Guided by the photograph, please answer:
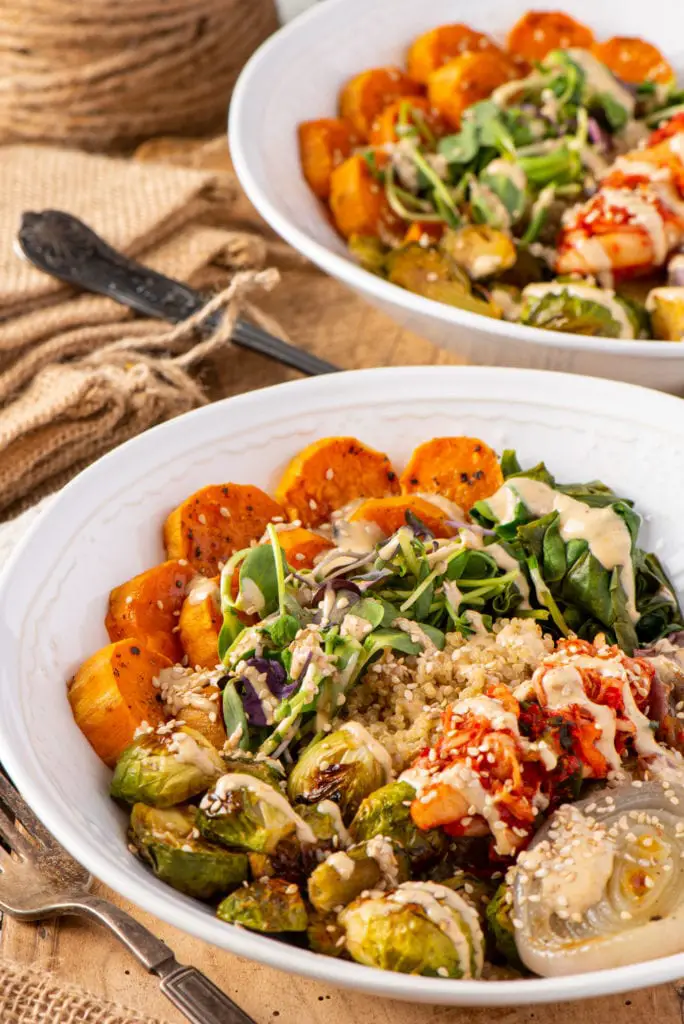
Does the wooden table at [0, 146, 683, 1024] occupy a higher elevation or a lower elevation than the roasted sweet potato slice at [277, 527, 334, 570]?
lower

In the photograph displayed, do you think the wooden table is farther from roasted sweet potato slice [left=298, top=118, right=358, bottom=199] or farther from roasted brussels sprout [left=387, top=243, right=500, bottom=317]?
roasted sweet potato slice [left=298, top=118, right=358, bottom=199]

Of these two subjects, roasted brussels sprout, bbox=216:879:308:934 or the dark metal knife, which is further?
the dark metal knife

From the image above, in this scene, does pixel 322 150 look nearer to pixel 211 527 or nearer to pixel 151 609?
pixel 211 527

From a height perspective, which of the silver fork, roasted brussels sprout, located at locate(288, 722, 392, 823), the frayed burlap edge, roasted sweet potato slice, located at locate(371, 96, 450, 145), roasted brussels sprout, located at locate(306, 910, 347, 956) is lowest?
the frayed burlap edge

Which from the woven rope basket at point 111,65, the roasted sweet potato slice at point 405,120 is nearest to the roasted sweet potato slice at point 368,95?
the roasted sweet potato slice at point 405,120

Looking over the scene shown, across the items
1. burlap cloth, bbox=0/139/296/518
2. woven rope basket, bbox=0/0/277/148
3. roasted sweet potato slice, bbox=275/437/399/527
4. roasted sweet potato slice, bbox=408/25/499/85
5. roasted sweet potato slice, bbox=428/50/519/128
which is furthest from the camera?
woven rope basket, bbox=0/0/277/148

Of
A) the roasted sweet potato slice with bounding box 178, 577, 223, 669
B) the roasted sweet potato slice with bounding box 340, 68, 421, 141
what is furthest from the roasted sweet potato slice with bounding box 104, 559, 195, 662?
the roasted sweet potato slice with bounding box 340, 68, 421, 141
